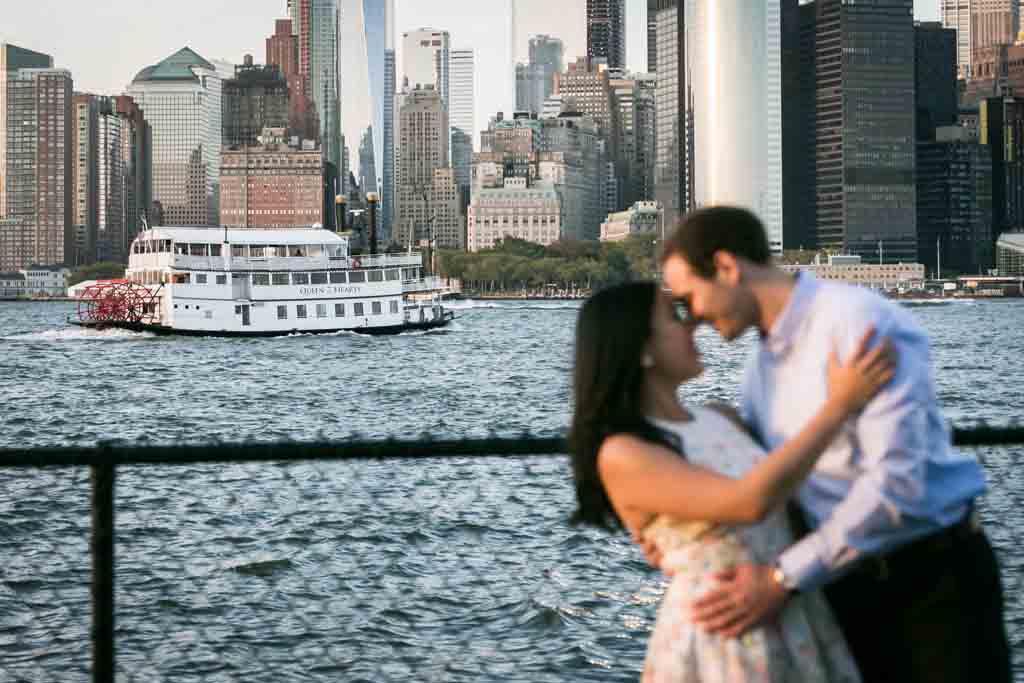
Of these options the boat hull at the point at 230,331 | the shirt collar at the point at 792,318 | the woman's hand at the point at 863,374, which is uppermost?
the shirt collar at the point at 792,318

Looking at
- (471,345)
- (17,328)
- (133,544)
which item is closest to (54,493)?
(133,544)

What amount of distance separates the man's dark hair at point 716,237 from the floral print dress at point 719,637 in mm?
341

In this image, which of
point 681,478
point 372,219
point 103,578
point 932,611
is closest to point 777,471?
point 681,478

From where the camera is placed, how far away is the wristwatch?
303cm

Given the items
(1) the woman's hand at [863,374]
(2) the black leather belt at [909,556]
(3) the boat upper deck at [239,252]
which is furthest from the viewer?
(3) the boat upper deck at [239,252]

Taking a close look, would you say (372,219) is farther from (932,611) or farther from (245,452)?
(932,611)

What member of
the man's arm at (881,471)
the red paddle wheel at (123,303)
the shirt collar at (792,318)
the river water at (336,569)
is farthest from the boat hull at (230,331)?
the man's arm at (881,471)

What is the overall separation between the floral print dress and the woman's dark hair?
8cm

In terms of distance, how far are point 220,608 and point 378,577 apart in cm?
149

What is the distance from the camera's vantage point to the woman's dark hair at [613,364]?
10.1ft

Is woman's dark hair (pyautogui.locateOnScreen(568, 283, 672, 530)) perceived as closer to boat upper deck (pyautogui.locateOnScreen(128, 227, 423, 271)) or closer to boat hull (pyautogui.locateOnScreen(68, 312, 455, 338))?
boat upper deck (pyautogui.locateOnScreen(128, 227, 423, 271))

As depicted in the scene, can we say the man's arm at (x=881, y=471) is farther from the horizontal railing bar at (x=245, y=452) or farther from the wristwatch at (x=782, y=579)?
the horizontal railing bar at (x=245, y=452)

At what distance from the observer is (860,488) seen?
3039 mm

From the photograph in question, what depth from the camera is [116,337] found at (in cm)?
8344
